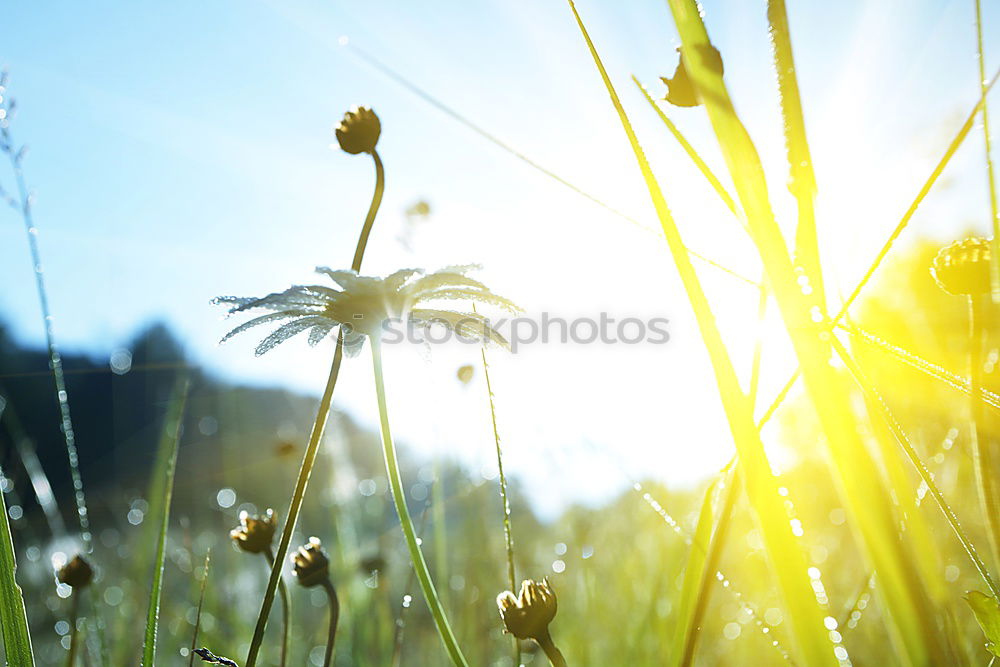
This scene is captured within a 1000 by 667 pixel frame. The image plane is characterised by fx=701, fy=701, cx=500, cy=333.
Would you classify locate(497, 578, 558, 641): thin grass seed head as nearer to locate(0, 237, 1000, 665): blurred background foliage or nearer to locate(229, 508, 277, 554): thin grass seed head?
locate(0, 237, 1000, 665): blurred background foliage

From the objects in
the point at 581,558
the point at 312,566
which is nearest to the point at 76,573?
the point at 312,566

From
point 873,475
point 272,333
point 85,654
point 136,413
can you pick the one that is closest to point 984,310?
point 873,475

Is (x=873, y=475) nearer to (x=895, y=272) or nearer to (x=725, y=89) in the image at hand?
(x=725, y=89)

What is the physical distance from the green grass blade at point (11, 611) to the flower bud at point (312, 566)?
0.51m

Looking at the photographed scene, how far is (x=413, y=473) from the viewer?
17.0 metres

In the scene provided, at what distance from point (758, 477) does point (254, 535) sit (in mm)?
1216

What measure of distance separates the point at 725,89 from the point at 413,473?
55.4ft

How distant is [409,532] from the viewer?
3.13 ft

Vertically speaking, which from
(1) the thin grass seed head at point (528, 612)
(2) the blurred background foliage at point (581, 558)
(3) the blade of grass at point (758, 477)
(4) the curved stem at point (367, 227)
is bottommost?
(2) the blurred background foliage at point (581, 558)

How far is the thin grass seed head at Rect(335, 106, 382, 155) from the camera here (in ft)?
4.34

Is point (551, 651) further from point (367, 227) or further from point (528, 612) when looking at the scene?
point (367, 227)

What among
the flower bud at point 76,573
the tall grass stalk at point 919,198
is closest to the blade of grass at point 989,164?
the tall grass stalk at point 919,198

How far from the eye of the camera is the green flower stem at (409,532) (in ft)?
2.89

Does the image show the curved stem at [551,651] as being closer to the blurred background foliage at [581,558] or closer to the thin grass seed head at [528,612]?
the thin grass seed head at [528,612]
